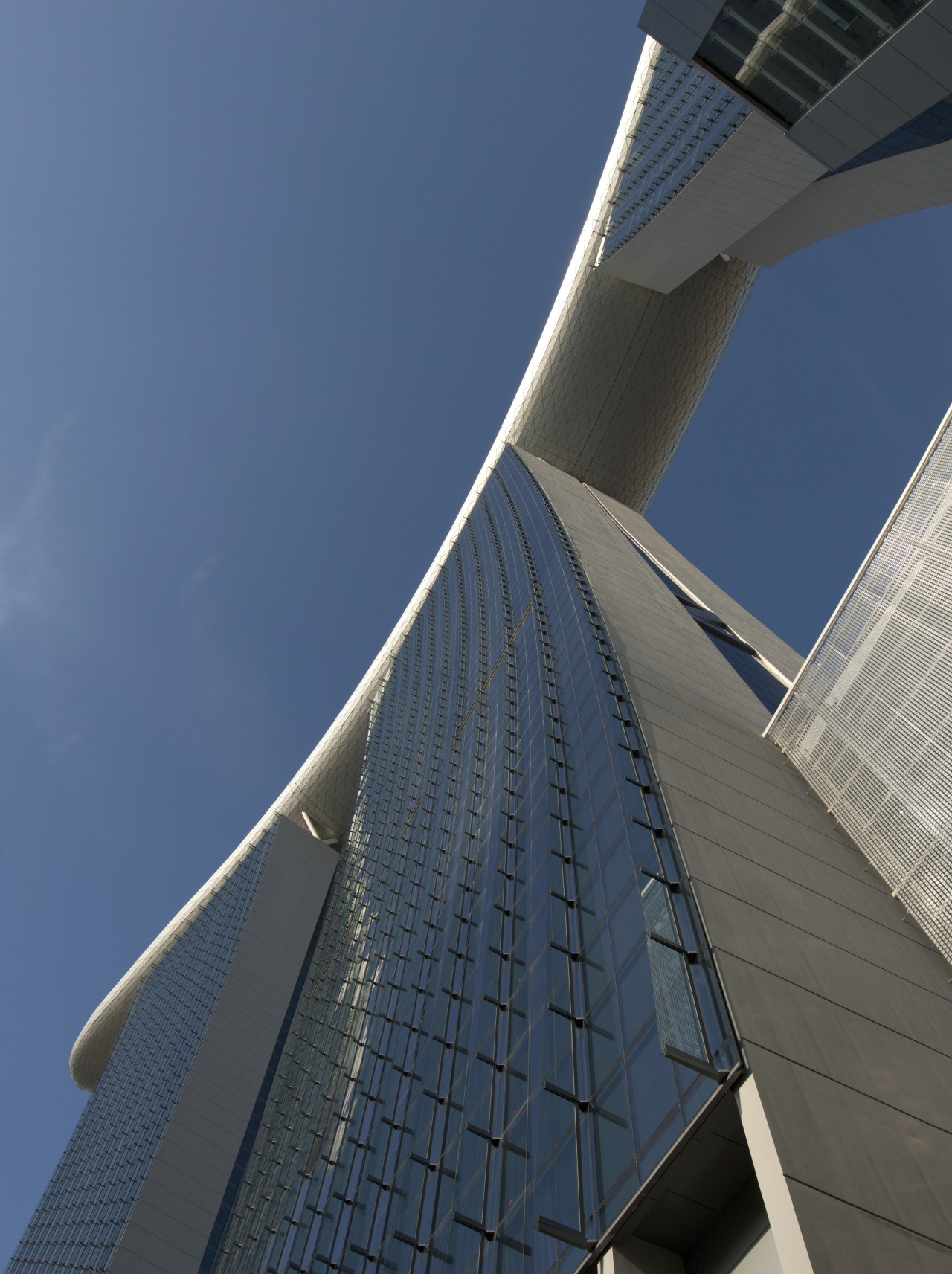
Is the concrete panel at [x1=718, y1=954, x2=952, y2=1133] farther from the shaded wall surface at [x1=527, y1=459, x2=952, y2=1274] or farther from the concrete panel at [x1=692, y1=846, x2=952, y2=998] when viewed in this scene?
the concrete panel at [x1=692, y1=846, x2=952, y2=998]

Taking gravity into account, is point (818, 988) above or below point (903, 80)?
below

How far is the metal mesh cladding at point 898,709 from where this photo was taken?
15.0m

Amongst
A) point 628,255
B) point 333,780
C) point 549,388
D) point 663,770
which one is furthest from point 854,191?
point 333,780

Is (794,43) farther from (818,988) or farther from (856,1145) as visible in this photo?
(856,1145)

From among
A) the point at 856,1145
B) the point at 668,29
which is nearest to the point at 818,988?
the point at 856,1145

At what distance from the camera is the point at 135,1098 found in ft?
139

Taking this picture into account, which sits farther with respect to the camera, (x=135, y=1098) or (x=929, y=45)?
(x=135, y=1098)

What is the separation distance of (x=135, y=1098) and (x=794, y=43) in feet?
140

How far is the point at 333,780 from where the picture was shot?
63.5 meters

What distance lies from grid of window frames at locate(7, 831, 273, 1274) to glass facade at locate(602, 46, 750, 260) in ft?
116

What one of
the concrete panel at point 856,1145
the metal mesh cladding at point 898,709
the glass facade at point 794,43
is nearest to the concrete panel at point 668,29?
the glass facade at point 794,43

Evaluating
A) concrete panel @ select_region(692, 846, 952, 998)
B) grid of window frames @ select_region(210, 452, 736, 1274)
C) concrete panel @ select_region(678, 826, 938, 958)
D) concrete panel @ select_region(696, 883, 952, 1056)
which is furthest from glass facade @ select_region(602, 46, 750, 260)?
concrete panel @ select_region(696, 883, 952, 1056)

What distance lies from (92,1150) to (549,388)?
42.7m

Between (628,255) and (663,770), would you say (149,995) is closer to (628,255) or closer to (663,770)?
(628,255)
